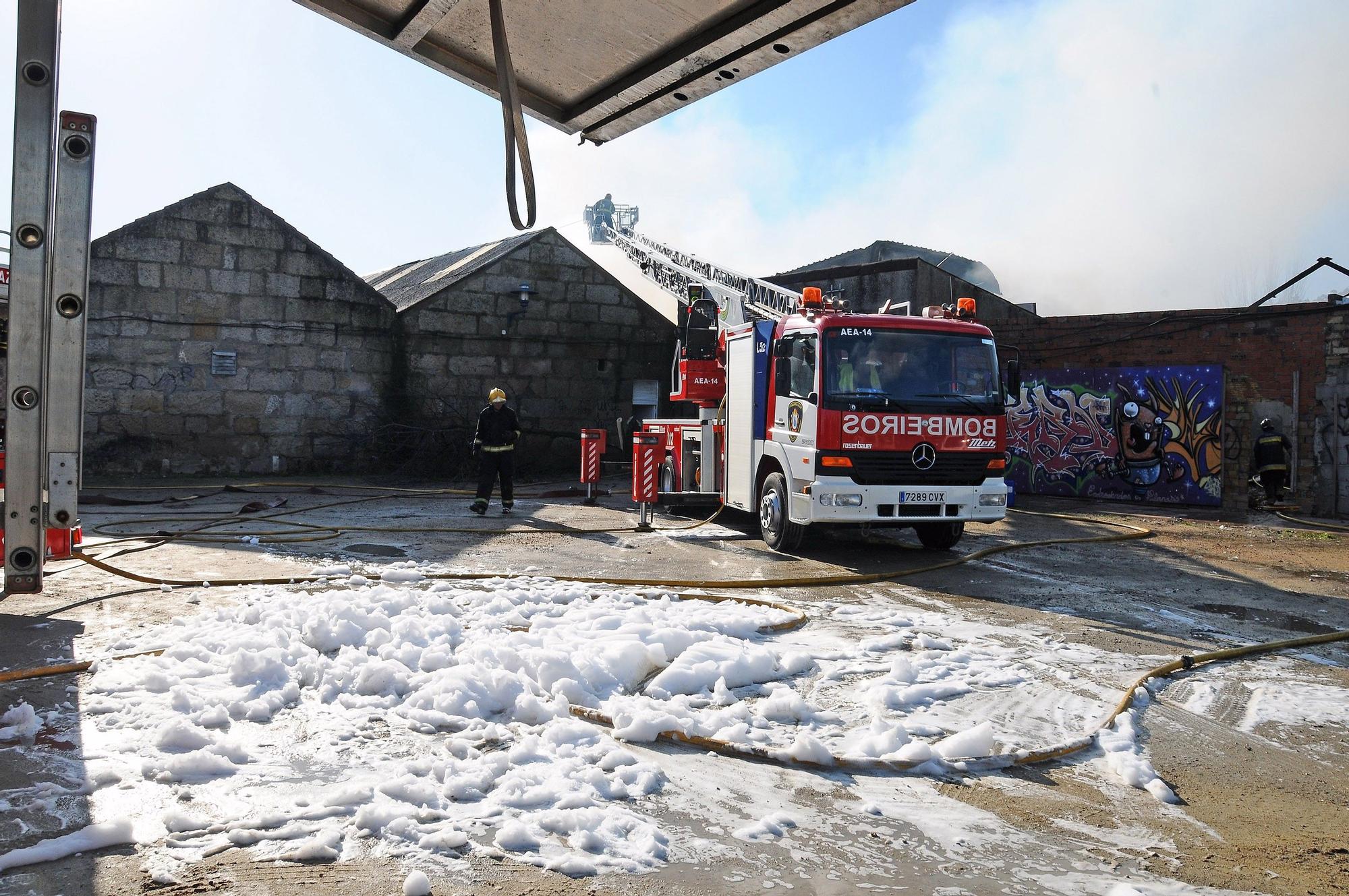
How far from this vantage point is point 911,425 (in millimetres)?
9219

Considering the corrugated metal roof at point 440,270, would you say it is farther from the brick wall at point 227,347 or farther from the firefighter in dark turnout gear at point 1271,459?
the firefighter in dark turnout gear at point 1271,459

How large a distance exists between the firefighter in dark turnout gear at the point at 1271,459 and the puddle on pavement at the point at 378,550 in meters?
13.6

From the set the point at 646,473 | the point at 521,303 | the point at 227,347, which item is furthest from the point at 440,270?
the point at 646,473

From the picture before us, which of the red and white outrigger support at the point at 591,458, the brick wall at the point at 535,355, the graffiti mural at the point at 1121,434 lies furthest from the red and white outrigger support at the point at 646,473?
the graffiti mural at the point at 1121,434

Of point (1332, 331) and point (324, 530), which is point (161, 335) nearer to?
point (324, 530)

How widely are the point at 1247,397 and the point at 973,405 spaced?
9422 mm

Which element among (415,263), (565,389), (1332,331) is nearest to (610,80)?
(1332,331)

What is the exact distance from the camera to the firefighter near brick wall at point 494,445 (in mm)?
13133

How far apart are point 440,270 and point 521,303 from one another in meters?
5.30

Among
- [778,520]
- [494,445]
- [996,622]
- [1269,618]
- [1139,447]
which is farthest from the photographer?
[1139,447]

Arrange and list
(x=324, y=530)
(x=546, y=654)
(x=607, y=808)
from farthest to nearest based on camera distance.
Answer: (x=324, y=530), (x=546, y=654), (x=607, y=808)

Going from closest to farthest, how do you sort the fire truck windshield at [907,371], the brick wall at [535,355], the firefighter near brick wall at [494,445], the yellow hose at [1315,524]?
the fire truck windshield at [907,371] < the firefighter near brick wall at [494,445] < the yellow hose at [1315,524] < the brick wall at [535,355]

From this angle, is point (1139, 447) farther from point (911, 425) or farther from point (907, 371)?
point (911, 425)

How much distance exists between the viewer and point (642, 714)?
4.20 metres
